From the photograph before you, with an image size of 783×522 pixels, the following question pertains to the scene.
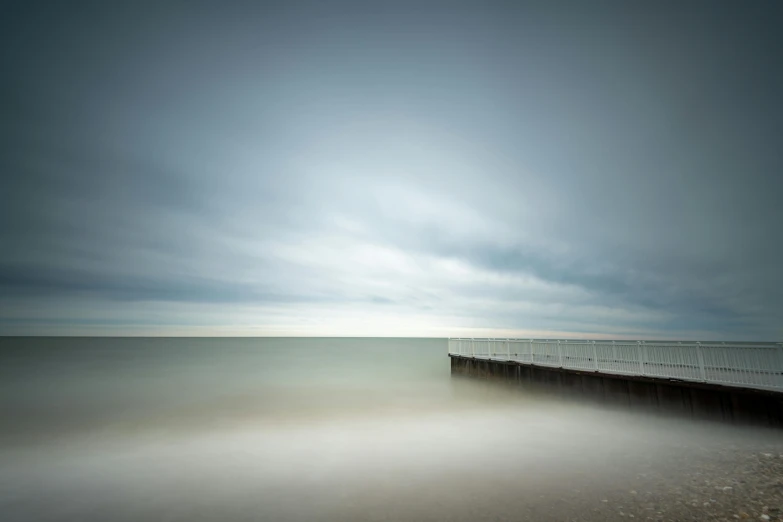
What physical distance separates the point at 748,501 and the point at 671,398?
8269 mm

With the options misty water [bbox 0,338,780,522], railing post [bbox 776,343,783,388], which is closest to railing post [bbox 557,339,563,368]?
misty water [bbox 0,338,780,522]

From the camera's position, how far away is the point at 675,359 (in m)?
13.7

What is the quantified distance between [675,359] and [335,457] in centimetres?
1274

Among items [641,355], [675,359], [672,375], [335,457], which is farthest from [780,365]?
→ [335,457]

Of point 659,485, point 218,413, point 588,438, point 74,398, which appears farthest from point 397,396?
point 74,398

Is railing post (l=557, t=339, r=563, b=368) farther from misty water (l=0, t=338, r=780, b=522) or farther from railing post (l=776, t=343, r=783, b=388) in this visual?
railing post (l=776, t=343, r=783, b=388)

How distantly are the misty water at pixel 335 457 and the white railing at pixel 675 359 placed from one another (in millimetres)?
1741

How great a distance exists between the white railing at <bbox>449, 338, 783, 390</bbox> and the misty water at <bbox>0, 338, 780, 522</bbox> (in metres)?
1.74

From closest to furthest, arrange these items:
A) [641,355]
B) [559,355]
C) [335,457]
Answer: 1. [335,457]
2. [641,355]
3. [559,355]

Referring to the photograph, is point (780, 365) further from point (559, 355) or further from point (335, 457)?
point (335, 457)

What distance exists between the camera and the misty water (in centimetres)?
684

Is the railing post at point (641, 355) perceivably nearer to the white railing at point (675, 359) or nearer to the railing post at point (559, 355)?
the white railing at point (675, 359)

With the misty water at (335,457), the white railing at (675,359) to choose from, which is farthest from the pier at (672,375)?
the misty water at (335,457)

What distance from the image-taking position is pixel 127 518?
6.46 metres
